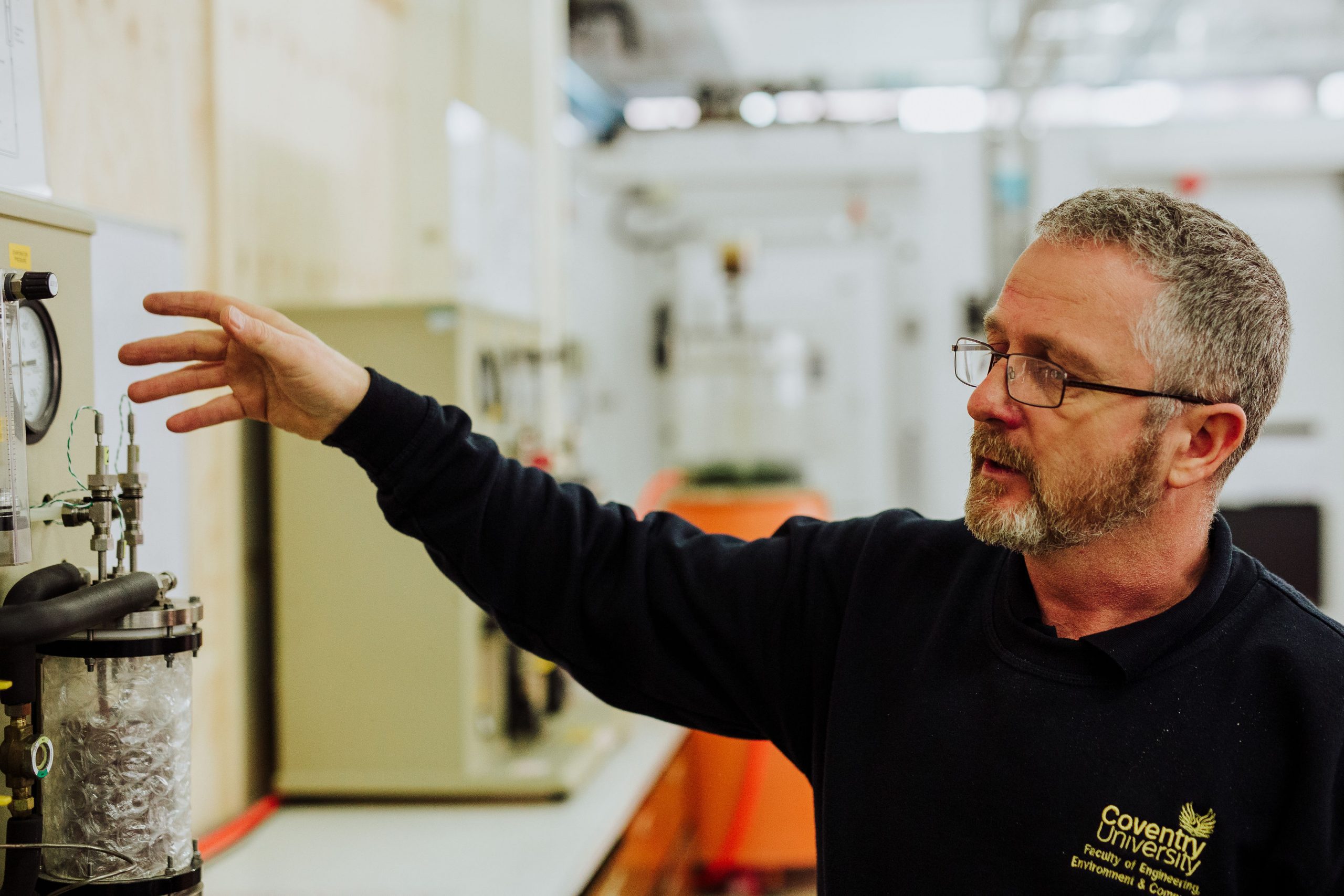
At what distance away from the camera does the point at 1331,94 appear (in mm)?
5785

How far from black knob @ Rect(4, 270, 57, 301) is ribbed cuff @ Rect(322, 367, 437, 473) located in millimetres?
298

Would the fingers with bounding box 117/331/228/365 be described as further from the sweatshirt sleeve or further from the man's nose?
the man's nose

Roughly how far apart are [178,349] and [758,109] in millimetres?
4491

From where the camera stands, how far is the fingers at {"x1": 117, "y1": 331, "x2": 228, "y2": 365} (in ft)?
3.60

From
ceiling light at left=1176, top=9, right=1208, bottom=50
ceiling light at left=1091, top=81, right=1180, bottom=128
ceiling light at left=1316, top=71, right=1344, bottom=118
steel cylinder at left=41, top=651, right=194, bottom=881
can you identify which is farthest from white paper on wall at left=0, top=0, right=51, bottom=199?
ceiling light at left=1316, top=71, right=1344, bottom=118

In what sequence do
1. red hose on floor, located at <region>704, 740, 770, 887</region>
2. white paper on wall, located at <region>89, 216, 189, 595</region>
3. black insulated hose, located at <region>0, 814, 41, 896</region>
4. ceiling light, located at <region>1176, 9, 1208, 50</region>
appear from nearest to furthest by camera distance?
black insulated hose, located at <region>0, 814, 41, 896</region>, white paper on wall, located at <region>89, 216, 189, 595</region>, red hose on floor, located at <region>704, 740, 770, 887</region>, ceiling light, located at <region>1176, 9, 1208, 50</region>

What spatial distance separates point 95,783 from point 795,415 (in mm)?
4921

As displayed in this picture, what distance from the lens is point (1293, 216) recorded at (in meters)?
3.66

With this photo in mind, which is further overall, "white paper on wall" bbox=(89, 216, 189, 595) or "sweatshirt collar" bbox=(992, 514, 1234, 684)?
"white paper on wall" bbox=(89, 216, 189, 595)

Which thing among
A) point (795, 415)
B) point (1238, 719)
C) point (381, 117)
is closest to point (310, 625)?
point (381, 117)

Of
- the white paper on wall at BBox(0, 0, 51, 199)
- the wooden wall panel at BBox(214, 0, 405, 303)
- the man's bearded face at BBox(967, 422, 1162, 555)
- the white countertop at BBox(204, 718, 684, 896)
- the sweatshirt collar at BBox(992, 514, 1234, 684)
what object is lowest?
the white countertop at BBox(204, 718, 684, 896)

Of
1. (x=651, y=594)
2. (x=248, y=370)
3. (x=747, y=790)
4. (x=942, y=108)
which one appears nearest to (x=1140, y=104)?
(x=942, y=108)

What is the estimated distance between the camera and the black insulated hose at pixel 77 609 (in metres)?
0.88

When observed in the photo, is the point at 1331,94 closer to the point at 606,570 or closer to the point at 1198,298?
the point at 1198,298
